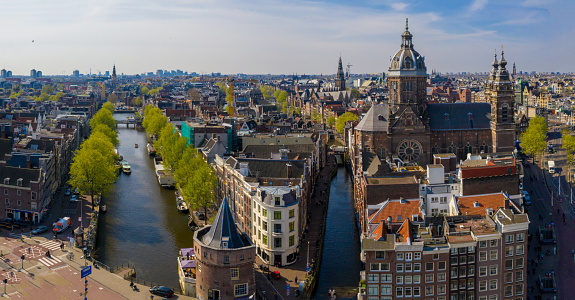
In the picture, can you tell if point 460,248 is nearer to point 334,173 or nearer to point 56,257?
point 56,257

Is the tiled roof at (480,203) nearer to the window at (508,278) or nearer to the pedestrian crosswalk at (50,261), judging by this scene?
the window at (508,278)

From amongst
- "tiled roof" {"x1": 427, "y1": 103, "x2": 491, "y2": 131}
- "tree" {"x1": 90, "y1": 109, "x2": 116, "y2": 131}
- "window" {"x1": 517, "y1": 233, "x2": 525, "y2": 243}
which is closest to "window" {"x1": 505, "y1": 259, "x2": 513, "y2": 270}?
"window" {"x1": 517, "y1": 233, "x2": 525, "y2": 243}

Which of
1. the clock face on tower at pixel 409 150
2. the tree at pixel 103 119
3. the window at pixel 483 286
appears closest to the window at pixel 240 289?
the window at pixel 483 286

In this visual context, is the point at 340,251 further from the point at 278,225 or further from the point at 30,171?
the point at 30,171

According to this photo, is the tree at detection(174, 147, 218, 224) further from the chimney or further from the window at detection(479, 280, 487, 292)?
the window at detection(479, 280, 487, 292)

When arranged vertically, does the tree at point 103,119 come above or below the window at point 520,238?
above

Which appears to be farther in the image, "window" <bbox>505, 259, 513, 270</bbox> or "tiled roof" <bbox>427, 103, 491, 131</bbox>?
"tiled roof" <bbox>427, 103, 491, 131</bbox>

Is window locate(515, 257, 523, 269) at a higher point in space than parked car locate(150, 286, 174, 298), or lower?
higher
